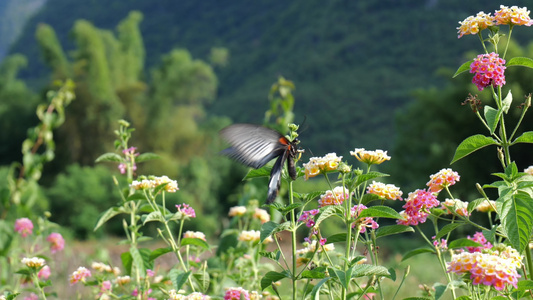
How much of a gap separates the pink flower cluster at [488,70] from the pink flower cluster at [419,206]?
262 millimetres

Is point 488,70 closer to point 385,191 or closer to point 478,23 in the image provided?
point 478,23

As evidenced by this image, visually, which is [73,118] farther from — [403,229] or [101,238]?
[403,229]

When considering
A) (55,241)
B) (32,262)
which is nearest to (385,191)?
(32,262)

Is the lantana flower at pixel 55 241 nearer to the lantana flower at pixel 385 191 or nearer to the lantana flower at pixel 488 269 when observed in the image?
the lantana flower at pixel 385 191

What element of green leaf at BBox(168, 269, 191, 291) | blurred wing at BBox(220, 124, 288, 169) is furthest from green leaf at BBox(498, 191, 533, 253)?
green leaf at BBox(168, 269, 191, 291)

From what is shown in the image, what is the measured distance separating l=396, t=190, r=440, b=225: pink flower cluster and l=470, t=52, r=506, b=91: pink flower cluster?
262mm

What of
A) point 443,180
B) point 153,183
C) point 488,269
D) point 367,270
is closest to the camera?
point 488,269

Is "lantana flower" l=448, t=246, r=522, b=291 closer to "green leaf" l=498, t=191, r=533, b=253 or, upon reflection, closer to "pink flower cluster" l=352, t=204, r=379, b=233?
"green leaf" l=498, t=191, r=533, b=253

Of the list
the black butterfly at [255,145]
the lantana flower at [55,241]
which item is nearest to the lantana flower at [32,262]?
the black butterfly at [255,145]

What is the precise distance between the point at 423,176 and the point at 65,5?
1464 inches

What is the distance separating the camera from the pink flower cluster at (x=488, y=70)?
1.22 meters

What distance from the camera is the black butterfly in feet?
4.51

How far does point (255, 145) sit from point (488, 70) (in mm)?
557

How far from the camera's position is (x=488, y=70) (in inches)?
48.3
